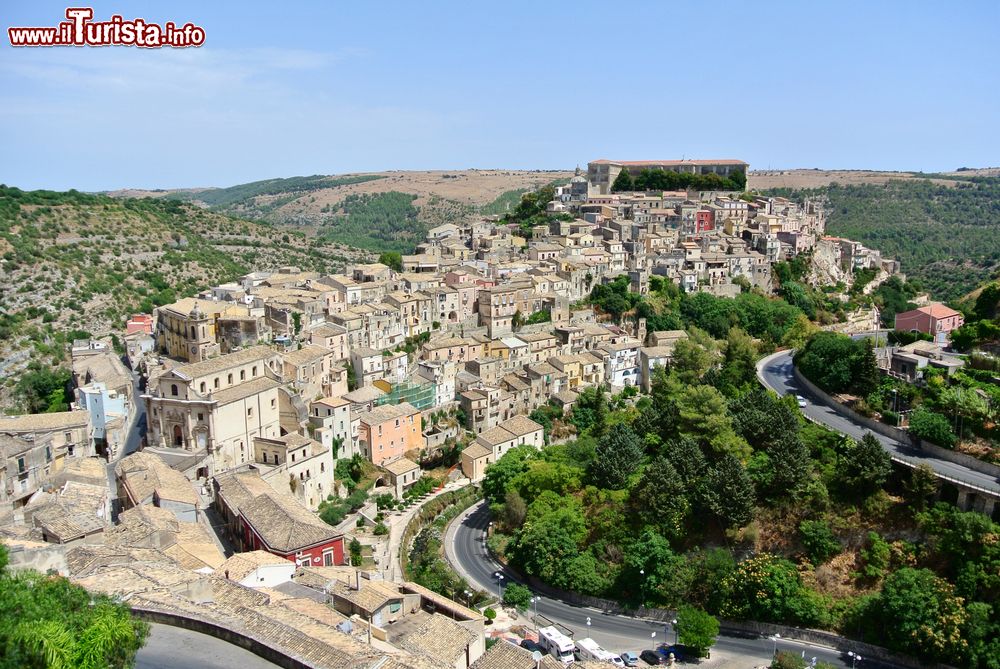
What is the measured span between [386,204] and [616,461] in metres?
127

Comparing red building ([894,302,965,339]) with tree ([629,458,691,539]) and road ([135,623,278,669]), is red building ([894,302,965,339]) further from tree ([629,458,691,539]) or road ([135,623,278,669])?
road ([135,623,278,669])

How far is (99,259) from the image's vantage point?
60906 millimetres

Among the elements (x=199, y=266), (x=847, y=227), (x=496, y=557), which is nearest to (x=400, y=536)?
(x=496, y=557)

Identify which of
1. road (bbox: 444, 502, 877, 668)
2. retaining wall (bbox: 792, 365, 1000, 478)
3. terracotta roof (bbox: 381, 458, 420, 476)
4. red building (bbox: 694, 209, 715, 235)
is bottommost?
road (bbox: 444, 502, 877, 668)

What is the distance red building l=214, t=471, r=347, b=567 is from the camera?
27312 mm

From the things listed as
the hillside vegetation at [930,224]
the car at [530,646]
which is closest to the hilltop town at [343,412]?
the car at [530,646]

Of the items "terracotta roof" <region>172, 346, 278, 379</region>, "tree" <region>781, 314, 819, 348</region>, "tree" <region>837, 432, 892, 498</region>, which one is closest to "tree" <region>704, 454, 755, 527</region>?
"tree" <region>837, 432, 892, 498</region>

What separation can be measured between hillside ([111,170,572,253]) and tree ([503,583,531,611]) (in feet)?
269

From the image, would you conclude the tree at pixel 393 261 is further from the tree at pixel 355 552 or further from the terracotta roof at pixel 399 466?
the tree at pixel 355 552

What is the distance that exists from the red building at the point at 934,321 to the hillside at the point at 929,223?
3389 cm

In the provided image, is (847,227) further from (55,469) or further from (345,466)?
(55,469)

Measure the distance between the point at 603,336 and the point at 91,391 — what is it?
32449 mm

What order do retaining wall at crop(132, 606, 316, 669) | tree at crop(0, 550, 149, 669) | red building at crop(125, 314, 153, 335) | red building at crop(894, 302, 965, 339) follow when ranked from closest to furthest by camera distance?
tree at crop(0, 550, 149, 669) → retaining wall at crop(132, 606, 316, 669) → red building at crop(894, 302, 965, 339) → red building at crop(125, 314, 153, 335)

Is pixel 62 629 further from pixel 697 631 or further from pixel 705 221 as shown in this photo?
pixel 705 221
